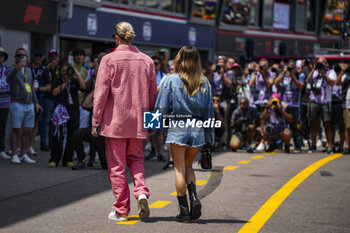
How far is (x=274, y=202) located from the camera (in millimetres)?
8352

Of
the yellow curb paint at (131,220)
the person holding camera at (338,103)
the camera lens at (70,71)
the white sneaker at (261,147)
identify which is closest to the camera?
the yellow curb paint at (131,220)

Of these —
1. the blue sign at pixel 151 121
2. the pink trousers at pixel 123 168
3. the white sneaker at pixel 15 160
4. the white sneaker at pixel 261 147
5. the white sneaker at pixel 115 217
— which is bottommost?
the white sneaker at pixel 261 147

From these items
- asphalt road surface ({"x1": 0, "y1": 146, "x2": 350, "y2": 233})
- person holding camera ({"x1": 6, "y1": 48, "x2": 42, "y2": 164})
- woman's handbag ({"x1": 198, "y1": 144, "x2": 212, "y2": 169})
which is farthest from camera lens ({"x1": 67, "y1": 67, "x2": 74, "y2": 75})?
woman's handbag ({"x1": 198, "y1": 144, "x2": 212, "y2": 169})

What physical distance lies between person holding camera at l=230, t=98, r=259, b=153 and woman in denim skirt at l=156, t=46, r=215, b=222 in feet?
26.1

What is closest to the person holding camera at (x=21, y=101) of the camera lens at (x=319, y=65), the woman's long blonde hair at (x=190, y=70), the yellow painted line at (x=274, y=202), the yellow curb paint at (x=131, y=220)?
the yellow painted line at (x=274, y=202)

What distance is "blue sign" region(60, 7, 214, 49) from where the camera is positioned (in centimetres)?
2062

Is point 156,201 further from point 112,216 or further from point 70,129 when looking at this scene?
point 70,129

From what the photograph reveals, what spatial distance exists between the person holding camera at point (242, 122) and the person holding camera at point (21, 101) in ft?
15.1

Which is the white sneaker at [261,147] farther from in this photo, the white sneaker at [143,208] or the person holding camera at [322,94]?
the white sneaker at [143,208]

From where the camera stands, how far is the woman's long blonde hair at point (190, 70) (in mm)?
6957

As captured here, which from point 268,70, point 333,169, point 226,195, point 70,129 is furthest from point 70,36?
point 226,195

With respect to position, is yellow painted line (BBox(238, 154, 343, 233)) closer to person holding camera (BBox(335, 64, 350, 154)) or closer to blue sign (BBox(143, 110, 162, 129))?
blue sign (BBox(143, 110, 162, 129))

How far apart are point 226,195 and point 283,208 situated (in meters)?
1.12

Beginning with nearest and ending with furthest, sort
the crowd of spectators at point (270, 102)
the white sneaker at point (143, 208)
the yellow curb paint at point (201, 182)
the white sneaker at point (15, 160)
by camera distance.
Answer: the white sneaker at point (143, 208)
the yellow curb paint at point (201, 182)
the white sneaker at point (15, 160)
the crowd of spectators at point (270, 102)
